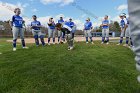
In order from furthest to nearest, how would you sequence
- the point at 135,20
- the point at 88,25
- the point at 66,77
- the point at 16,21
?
the point at 88,25
the point at 16,21
the point at 66,77
the point at 135,20

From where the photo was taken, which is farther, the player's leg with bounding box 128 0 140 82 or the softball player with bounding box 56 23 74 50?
the softball player with bounding box 56 23 74 50

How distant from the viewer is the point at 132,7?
4.90ft

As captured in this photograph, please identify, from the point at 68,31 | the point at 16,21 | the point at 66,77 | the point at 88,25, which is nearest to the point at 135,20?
the point at 66,77

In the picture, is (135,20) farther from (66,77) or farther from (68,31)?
(68,31)

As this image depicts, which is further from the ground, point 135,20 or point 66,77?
point 135,20

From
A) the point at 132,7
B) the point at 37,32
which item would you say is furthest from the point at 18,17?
the point at 132,7

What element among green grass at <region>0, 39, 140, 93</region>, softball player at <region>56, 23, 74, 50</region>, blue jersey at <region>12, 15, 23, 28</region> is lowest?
Answer: green grass at <region>0, 39, 140, 93</region>

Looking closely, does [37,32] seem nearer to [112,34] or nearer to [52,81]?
[52,81]

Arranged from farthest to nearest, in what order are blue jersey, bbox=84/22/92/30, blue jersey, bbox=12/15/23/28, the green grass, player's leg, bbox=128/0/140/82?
blue jersey, bbox=84/22/92/30, blue jersey, bbox=12/15/23/28, the green grass, player's leg, bbox=128/0/140/82

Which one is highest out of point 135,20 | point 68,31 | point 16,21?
point 16,21

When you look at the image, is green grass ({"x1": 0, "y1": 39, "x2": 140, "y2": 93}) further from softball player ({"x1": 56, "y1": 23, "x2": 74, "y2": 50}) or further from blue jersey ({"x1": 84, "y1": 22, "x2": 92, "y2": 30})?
blue jersey ({"x1": 84, "y1": 22, "x2": 92, "y2": 30})

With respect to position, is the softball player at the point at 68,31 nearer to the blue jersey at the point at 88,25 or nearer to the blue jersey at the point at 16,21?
the blue jersey at the point at 16,21

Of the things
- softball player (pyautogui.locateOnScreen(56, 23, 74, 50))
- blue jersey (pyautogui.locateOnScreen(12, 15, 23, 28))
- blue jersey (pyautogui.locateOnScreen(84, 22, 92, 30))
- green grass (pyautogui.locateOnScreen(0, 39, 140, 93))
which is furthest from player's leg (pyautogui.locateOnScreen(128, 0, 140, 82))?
blue jersey (pyautogui.locateOnScreen(84, 22, 92, 30))

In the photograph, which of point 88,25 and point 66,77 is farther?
point 88,25
